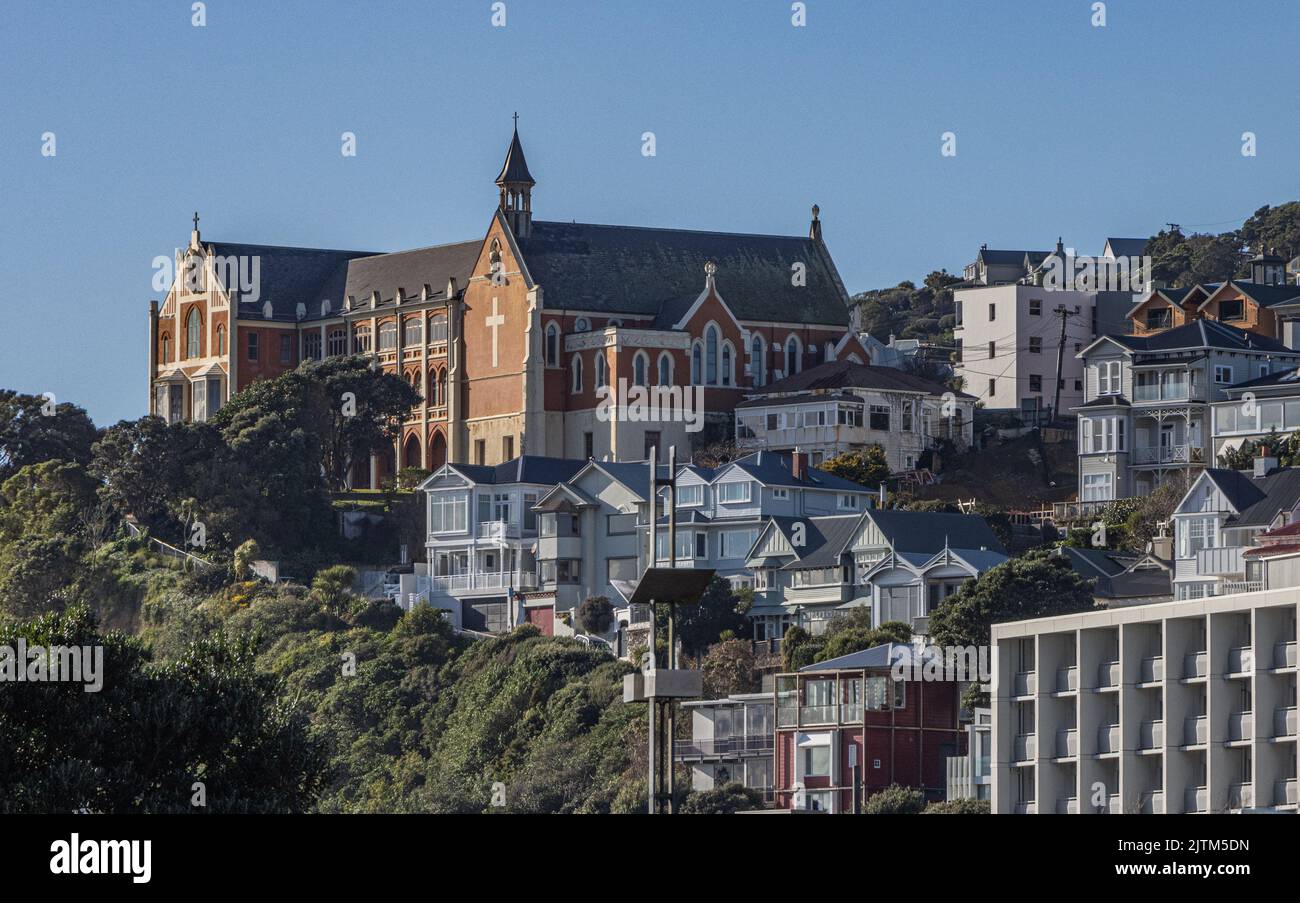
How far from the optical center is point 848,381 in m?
122

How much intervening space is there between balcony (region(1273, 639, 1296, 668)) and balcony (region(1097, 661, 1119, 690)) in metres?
6.54

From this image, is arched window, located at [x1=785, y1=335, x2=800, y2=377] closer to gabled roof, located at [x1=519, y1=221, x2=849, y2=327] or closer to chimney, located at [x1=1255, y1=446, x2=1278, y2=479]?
gabled roof, located at [x1=519, y1=221, x2=849, y2=327]

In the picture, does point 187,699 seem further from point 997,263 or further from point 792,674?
point 997,263

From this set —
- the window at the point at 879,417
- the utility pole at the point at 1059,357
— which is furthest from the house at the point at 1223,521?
the utility pole at the point at 1059,357

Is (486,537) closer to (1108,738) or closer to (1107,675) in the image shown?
(1107,675)

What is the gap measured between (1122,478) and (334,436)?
41319 mm

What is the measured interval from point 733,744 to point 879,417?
38.6 m

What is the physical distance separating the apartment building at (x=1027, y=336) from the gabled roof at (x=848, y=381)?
5.13 metres

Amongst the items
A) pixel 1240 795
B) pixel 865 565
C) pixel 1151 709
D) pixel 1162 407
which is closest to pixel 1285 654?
pixel 1240 795

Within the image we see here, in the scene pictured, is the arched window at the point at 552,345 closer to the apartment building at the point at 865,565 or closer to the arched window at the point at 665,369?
the arched window at the point at 665,369

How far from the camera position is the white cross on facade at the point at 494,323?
13362 cm

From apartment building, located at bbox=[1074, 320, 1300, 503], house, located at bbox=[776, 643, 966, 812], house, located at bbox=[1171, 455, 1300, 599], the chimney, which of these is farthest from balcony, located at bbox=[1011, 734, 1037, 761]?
apartment building, located at bbox=[1074, 320, 1300, 503]

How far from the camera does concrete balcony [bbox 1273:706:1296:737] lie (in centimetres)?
6334

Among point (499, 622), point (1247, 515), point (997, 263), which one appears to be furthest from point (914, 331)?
point (1247, 515)
